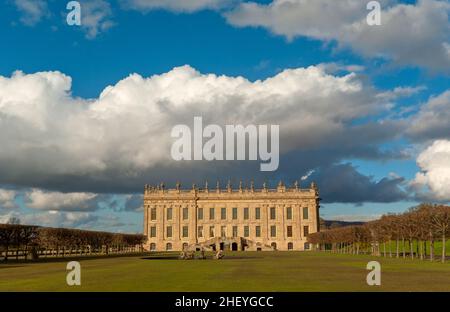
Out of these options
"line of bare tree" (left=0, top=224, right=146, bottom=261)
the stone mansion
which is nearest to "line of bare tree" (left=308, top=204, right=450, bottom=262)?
the stone mansion

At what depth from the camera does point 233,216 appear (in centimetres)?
10656

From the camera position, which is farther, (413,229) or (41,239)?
(41,239)

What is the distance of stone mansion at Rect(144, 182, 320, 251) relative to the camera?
10588 cm

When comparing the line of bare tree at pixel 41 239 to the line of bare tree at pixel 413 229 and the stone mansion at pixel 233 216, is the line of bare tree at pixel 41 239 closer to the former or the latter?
the stone mansion at pixel 233 216

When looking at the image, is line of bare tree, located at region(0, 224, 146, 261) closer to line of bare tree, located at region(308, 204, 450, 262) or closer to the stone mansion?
the stone mansion

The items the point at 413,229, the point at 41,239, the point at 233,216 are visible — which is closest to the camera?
the point at 413,229

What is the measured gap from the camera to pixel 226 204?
107m

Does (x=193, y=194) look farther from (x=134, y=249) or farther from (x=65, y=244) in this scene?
(x=65, y=244)

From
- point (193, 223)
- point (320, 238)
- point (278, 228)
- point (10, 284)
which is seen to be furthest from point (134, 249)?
point (10, 284)

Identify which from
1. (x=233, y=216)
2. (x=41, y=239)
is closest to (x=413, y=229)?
(x=41, y=239)

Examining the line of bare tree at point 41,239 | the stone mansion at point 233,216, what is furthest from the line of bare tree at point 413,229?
the line of bare tree at point 41,239

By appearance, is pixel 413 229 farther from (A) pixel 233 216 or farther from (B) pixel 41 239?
(A) pixel 233 216
